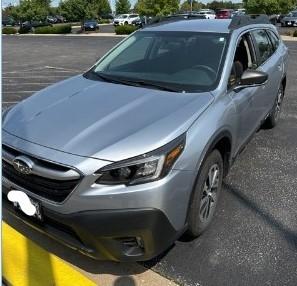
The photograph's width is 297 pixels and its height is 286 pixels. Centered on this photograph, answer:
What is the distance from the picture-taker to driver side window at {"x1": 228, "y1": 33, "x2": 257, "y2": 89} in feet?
13.4

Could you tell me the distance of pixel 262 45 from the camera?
17.7 feet

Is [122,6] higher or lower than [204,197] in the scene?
lower

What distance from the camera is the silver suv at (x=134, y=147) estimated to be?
273 cm

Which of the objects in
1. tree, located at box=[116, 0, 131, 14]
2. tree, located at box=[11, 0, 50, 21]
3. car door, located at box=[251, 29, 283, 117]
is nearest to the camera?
car door, located at box=[251, 29, 283, 117]

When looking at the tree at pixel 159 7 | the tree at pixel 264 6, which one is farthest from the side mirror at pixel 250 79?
the tree at pixel 264 6

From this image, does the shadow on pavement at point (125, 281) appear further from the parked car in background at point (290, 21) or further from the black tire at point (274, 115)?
the parked car in background at point (290, 21)

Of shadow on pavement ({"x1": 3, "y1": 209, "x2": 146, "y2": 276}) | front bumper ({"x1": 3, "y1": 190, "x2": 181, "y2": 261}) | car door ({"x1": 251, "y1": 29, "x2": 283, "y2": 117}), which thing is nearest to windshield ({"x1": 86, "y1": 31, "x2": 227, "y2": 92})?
car door ({"x1": 251, "y1": 29, "x2": 283, "y2": 117})

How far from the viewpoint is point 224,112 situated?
3631 millimetres

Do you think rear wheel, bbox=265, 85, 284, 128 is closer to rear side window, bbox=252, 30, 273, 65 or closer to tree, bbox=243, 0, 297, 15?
rear side window, bbox=252, 30, 273, 65

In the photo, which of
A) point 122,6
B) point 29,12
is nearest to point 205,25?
point 29,12

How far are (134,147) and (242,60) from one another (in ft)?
7.18

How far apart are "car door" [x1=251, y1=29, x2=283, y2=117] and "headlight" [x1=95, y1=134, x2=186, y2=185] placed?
2225mm

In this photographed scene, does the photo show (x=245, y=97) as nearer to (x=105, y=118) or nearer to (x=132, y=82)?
(x=132, y=82)

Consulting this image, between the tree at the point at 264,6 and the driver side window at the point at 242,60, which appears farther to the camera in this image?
the tree at the point at 264,6
